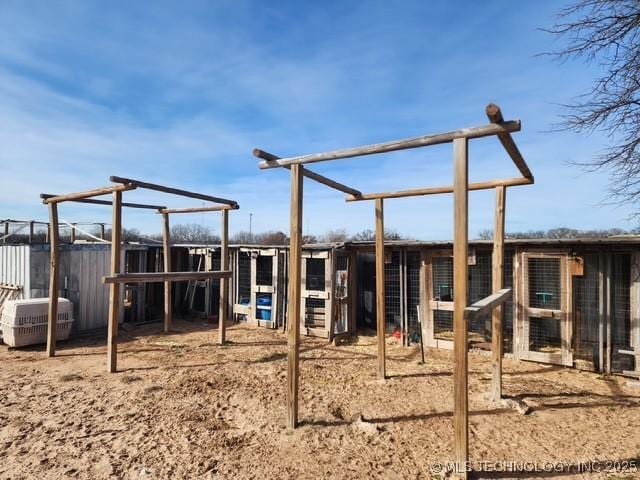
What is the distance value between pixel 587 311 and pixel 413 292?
10.5ft

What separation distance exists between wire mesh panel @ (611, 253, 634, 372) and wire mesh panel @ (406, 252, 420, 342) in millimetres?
3443

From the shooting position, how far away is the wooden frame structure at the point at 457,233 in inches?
122

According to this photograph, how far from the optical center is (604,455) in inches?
142

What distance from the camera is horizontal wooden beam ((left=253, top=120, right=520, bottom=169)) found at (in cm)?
295

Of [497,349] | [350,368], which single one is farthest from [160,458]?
[497,349]

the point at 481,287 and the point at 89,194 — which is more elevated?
the point at 89,194

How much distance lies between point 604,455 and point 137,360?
268 inches

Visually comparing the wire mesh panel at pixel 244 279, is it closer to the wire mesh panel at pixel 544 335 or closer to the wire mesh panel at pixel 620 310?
the wire mesh panel at pixel 544 335

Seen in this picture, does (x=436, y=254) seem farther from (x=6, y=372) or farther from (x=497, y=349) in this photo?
(x=6, y=372)

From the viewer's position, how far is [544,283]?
6973 mm

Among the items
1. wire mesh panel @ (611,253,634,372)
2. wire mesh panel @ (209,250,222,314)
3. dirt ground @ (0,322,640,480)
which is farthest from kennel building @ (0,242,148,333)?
wire mesh panel @ (611,253,634,372)

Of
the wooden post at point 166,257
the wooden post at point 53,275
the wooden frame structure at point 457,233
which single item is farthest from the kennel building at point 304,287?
the wooden post at point 53,275

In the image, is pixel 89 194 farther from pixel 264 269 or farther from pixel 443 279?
pixel 443 279

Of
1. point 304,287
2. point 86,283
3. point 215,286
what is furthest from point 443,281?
point 86,283
